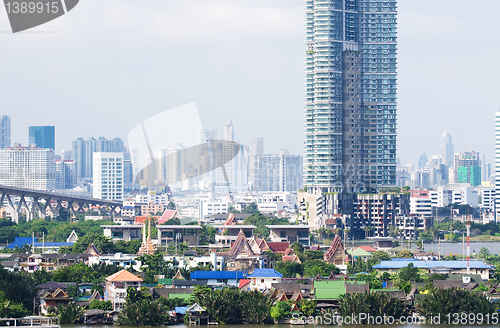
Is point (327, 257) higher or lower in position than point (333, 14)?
lower

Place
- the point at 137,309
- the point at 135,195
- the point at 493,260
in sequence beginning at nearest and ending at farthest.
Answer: the point at 137,309, the point at 493,260, the point at 135,195

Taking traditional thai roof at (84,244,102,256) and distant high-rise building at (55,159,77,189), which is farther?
distant high-rise building at (55,159,77,189)

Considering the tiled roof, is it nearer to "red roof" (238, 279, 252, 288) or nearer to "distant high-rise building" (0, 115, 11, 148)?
"red roof" (238, 279, 252, 288)

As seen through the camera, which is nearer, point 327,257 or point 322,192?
point 327,257

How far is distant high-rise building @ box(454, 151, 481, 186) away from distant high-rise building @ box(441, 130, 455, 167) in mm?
20514

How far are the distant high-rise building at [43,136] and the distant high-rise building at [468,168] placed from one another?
35.1m

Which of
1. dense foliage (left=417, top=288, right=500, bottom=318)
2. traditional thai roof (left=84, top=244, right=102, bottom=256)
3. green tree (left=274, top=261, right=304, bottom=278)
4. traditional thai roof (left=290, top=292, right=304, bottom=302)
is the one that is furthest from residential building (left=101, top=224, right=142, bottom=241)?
dense foliage (left=417, top=288, right=500, bottom=318)

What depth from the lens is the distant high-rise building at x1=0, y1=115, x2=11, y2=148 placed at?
87.2 m

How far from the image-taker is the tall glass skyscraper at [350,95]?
37.4m

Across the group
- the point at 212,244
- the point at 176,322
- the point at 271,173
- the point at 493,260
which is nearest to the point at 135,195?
the point at 271,173

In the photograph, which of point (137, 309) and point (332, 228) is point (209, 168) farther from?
point (137, 309)

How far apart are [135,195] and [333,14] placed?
77.4 feet

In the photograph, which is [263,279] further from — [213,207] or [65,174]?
[65,174]

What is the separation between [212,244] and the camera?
101 ft
